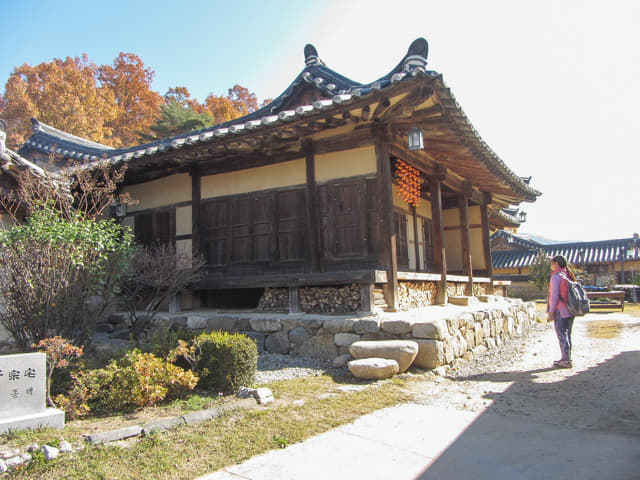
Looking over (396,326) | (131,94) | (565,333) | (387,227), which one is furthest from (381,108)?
(131,94)

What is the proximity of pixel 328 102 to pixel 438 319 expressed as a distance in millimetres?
3570

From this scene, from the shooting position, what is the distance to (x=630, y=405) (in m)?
4.82

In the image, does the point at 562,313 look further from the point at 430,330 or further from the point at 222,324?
the point at 222,324

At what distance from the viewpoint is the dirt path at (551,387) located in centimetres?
457

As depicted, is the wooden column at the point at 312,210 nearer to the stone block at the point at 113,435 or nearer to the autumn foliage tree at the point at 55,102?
the stone block at the point at 113,435

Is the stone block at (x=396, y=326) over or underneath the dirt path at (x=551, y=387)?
over

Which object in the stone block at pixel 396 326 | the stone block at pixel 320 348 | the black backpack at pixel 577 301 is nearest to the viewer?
the black backpack at pixel 577 301

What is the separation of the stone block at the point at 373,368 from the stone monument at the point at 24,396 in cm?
336

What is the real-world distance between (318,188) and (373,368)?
369 centimetres

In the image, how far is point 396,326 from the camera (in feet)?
22.1

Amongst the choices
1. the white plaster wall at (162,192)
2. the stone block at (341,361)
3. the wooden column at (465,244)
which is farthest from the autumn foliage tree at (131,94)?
the stone block at (341,361)

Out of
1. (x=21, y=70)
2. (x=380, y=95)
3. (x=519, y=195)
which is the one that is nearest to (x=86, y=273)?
(x=380, y=95)

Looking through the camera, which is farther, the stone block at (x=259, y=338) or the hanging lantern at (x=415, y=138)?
the stone block at (x=259, y=338)

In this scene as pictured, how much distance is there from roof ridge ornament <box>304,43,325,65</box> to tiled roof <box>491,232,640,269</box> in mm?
22815
